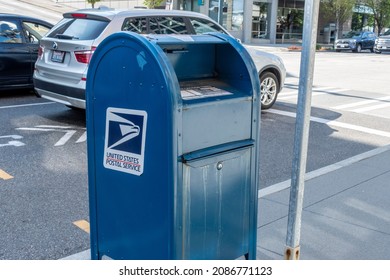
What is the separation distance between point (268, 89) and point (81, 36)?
3904 mm

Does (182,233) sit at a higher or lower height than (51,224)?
higher

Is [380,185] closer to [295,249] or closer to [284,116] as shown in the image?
[295,249]

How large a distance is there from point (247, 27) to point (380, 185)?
35391mm

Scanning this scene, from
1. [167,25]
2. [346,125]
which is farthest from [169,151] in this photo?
[346,125]

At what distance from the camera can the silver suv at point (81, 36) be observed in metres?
7.26

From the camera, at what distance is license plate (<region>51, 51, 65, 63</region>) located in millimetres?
7528

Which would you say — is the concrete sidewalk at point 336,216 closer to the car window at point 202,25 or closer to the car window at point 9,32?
the car window at point 202,25

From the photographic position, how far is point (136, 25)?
25.0 ft

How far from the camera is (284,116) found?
366 inches

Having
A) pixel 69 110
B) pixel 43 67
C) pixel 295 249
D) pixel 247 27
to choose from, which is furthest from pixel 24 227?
pixel 247 27

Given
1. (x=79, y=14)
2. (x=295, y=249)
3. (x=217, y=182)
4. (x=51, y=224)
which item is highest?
(x=79, y=14)

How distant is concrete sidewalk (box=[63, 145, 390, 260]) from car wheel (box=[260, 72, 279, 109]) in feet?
11.8
